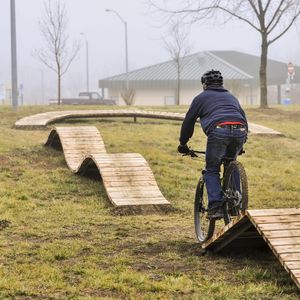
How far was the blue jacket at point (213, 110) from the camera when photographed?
20.2 feet

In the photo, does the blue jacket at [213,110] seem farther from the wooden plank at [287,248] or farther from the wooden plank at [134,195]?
the wooden plank at [134,195]

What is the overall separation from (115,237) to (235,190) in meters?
1.79

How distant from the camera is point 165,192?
10508mm

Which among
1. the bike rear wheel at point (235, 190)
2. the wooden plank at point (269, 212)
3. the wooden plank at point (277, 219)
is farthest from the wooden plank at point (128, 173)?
the wooden plank at point (277, 219)

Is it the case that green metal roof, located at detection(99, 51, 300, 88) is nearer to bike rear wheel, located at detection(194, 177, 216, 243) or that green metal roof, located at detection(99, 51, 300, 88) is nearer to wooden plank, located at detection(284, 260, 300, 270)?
bike rear wheel, located at detection(194, 177, 216, 243)

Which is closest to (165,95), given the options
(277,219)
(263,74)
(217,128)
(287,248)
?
(263,74)

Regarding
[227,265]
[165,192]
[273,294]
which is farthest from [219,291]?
[165,192]

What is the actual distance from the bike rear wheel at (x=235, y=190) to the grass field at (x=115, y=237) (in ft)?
1.69

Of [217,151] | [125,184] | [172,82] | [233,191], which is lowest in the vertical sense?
[125,184]

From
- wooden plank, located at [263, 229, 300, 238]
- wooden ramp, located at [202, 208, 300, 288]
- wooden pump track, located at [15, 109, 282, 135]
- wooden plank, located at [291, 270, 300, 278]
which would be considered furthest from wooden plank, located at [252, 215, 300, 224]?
wooden pump track, located at [15, 109, 282, 135]

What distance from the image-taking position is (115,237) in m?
7.18

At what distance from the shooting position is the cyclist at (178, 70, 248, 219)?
614 cm

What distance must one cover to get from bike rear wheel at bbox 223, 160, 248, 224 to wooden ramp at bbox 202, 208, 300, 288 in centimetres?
20

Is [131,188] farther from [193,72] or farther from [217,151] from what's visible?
[193,72]
